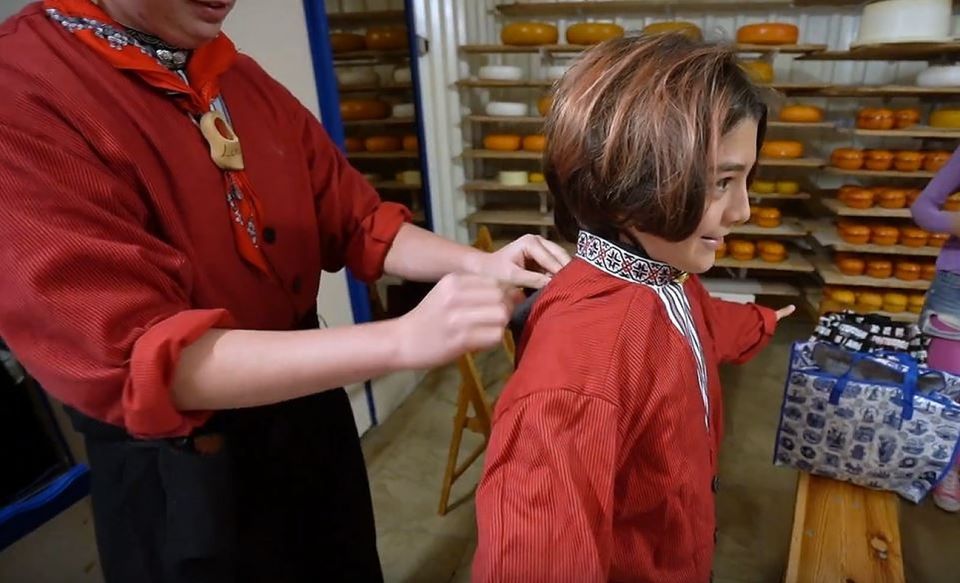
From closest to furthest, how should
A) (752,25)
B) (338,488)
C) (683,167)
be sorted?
(683,167)
(338,488)
(752,25)

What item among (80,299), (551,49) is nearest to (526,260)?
(80,299)

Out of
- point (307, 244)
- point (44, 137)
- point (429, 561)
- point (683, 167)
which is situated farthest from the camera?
point (429, 561)

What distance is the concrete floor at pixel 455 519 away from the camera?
1237 millimetres

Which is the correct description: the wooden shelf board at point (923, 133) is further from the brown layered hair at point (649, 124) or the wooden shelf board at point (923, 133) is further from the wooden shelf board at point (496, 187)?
the brown layered hair at point (649, 124)

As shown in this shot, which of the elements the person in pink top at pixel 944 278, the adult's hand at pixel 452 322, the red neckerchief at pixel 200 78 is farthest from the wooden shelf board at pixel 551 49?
the adult's hand at pixel 452 322

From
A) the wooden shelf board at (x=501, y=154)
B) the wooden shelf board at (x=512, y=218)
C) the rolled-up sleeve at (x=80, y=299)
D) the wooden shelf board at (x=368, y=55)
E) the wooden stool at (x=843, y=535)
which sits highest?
the wooden shelf board at (x=368, y=55)

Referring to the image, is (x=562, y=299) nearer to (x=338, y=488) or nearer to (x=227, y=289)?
(x=227, y=289)

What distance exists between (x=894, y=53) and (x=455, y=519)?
2.79 metres

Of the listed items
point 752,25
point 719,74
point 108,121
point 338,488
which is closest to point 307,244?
point 108,121

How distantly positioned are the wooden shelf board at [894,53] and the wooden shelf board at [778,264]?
98 centimetres

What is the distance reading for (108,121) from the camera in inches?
22.8

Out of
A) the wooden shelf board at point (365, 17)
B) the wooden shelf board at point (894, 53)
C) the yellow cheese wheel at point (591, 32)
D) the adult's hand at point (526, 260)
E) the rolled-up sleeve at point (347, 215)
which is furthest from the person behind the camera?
the yellow cheese wheel at point (591, 32)

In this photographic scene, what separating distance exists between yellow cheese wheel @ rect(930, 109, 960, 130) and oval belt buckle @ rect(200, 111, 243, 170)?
2975 mm

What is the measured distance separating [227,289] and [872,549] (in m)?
1.35
